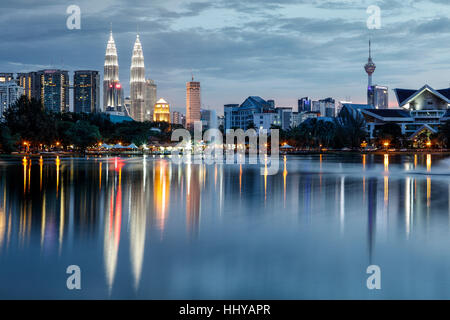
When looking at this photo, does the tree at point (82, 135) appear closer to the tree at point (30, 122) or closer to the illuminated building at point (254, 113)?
the tree at point (30, 122)

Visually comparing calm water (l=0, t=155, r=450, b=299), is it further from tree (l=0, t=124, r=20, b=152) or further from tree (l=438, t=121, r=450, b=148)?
tree (l=438, t=121, r=450, b=148)

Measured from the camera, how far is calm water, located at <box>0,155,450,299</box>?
7473mm

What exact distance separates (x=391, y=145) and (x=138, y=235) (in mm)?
112892

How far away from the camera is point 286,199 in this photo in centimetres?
1858

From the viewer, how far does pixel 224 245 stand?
10.4 metres

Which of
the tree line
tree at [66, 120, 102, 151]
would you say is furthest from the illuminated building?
tree at [66, 120, 102, 151]

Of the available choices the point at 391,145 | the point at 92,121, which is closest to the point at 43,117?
the point at 92,121

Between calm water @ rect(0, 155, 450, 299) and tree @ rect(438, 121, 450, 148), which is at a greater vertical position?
tree @ rect(438, 121, 450, 148)

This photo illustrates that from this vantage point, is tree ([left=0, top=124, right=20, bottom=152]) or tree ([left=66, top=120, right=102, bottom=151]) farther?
tree ([left=66, top=120, right=102, bottom=151])

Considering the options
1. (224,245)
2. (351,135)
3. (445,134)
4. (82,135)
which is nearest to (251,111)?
(351,135)

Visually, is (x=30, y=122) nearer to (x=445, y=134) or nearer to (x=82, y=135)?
(x=82, y=135)

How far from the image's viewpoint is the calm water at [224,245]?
7.47m
